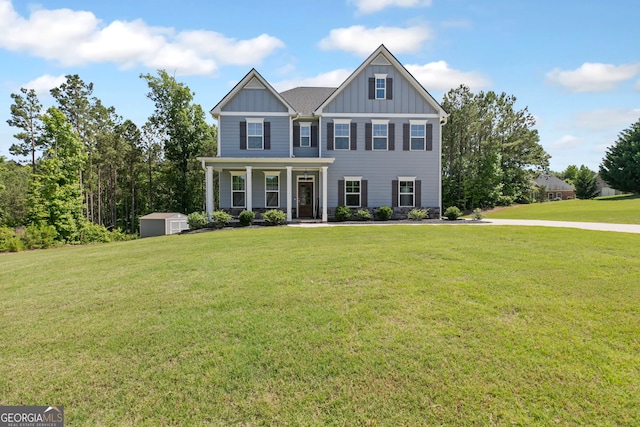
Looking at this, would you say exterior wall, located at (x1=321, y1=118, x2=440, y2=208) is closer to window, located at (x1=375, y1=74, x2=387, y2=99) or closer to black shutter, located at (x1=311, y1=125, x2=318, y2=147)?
black shutter, located at (x1=311, y1=125, x2=318, y2=147)

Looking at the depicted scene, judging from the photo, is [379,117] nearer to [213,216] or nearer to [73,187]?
[213,216]

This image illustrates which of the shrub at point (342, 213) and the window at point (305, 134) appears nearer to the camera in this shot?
the shrub at point (342, 213)

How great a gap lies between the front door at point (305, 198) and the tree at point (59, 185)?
507 inches

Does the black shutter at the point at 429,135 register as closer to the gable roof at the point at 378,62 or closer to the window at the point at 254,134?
the gable roof at the point at 378,62

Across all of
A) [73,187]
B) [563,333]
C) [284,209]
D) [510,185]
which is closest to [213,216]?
[284,209]

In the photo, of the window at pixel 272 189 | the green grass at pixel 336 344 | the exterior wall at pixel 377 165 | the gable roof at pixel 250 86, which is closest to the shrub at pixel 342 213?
the exterior wall at pixel 377 165

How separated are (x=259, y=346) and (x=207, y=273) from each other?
11.0 feet

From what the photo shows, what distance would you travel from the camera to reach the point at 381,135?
65.7ft

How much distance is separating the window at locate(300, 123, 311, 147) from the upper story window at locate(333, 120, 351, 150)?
155cm

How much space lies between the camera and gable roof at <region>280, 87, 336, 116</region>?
68.8 feet

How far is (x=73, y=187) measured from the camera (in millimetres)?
21000

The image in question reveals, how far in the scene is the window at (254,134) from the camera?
64.9 ft

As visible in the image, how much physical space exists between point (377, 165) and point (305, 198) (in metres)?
4.49

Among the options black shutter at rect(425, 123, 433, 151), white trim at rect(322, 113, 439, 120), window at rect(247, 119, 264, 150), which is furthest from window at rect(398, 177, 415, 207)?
window at rect(247, 119, 264, 150)
